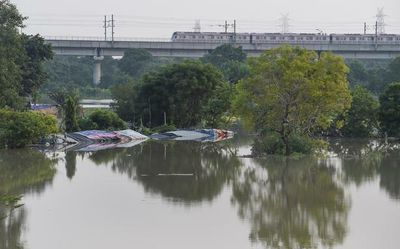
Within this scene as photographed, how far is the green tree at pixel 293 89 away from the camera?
1270 inches

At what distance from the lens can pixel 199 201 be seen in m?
21.4

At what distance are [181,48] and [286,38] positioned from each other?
13.1 meters

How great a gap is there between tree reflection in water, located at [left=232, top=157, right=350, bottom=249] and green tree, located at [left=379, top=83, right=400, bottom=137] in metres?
11.9

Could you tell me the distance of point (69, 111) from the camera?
145 feet

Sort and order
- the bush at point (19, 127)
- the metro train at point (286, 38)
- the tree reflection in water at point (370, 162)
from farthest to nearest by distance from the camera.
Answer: the metro train at point (286, 38) → the bush at point (19, 127) → the tree reflection in water at point (370, 162)

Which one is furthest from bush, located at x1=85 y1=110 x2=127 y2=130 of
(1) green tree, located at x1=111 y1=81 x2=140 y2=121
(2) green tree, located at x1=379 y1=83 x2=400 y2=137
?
(2) green tree, located at x1=379 y1=83 x2=400 y2=137

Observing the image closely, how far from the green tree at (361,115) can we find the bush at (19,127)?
16.5 metres

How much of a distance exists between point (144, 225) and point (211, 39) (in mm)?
76151

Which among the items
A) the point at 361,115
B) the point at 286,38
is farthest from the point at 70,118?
the point at 286,38

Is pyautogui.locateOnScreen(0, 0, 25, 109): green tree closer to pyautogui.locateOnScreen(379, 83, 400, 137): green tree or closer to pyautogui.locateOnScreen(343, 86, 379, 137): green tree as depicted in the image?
pyautogui.locateOnScreen(343, 86, 379, 137): green tree

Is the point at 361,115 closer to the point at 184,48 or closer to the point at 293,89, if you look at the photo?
the point at 293,89

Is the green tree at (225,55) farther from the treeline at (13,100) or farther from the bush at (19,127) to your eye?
the bush at (19,127)

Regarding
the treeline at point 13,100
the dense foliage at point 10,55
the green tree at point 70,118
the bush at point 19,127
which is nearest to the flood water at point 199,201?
the bush at point 19,127

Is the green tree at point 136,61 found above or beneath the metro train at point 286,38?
beneath
